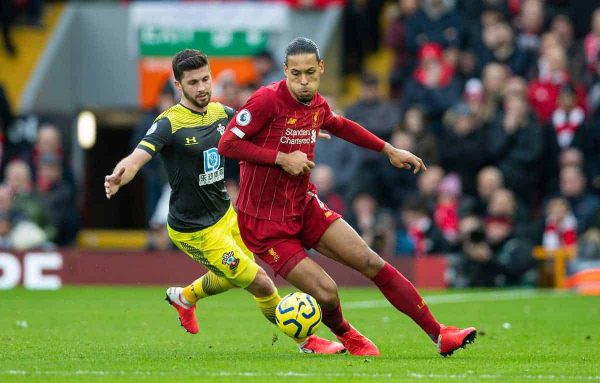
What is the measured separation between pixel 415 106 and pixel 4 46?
818 centimetres

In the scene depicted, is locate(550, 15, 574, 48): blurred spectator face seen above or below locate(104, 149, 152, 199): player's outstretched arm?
above

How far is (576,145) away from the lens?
19.1 m

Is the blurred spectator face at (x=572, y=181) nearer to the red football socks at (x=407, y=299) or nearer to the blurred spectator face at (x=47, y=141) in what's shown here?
the blurred spectator face at (x=47, y=141)

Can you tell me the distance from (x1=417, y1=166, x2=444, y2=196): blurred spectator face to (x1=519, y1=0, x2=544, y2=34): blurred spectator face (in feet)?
8.52

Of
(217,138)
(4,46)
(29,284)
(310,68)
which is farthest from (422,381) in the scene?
(4,46)

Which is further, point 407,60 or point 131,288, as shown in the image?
point 407,60

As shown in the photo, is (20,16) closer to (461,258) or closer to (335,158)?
(335,158)

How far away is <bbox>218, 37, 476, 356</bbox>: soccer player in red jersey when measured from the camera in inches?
403

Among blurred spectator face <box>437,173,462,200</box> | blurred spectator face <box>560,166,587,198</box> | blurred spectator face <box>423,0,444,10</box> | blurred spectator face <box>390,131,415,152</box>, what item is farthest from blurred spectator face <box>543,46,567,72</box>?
blurred spectator face <box>423,0,444,10</box>

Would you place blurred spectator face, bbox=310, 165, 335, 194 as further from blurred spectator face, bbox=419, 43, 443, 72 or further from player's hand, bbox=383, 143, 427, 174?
player's hand, bbox=383, 143, 427, 174

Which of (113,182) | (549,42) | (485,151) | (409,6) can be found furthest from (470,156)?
(113,182)

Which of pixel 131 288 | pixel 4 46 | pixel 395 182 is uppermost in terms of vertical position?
pixel 4 46

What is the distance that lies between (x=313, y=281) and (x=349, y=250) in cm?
36

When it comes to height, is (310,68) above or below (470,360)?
above
